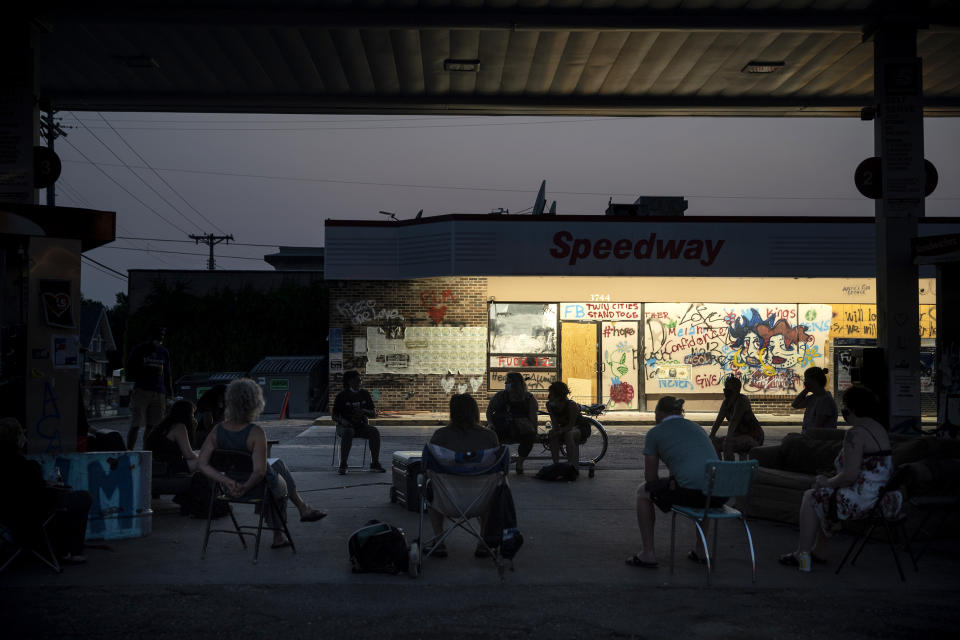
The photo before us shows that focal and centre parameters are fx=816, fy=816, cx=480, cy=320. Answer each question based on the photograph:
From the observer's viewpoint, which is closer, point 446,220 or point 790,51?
point 790,51

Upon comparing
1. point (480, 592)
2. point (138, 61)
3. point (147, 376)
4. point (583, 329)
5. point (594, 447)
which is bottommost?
point (594, 447)

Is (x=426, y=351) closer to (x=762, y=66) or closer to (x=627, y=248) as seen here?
(x=627, y=248)

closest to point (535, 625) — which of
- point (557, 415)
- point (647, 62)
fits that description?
point (557, 415)

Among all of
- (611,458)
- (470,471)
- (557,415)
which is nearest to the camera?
(470,471)

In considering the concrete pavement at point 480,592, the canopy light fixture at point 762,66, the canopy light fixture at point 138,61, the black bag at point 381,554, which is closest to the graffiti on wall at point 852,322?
the canopy light fixture at point 762,66

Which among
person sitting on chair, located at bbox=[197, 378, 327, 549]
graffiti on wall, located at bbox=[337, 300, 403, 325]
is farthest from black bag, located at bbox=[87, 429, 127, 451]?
graffiti on wall, located at bbox=[337, 300, 403, 325]

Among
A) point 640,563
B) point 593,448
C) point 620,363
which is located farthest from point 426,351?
point 640,563

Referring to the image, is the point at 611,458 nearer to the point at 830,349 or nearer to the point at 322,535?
the point at 322,535

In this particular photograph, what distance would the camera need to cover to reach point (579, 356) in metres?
22.4

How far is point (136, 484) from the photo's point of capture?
300 inches

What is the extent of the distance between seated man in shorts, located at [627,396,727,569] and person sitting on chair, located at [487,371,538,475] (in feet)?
15.8

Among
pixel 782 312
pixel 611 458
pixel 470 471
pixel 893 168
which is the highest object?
pixel 893 168

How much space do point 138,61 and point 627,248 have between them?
1273 centimetres

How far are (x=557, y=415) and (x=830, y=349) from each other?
13.9 meters
